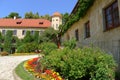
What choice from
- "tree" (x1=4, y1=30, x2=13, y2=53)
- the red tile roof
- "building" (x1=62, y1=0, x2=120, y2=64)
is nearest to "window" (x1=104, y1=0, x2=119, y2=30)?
"building" (x1=62, y1=0, x2=120, y2=64)

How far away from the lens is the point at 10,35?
2122 inches

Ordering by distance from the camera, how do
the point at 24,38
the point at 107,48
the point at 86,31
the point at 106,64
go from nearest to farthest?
the point at 106,64 < the point at 107,48 < the point at 86,31 < the point at 24,38

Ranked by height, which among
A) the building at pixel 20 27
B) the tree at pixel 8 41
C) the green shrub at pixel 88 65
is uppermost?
the building at pixel 20 27

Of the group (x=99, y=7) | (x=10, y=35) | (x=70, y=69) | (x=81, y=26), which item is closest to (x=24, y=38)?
(x=10, y=35)

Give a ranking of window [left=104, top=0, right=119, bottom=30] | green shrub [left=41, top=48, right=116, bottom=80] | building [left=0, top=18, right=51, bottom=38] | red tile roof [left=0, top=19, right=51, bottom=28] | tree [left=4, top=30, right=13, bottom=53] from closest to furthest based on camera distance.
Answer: green shrub [left=41, top=48, right=116, bottom=80]
window [left=104, top=0, right=119, bottom=30]
tree [left=4, top=30, right=13, bottom=53]
building [left=0, top=18, right=51, bottom=38]
red tile roof [left=0, top=19, right=51, bottom=28]

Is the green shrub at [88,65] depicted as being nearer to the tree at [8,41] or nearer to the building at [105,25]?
the building at [105,25]

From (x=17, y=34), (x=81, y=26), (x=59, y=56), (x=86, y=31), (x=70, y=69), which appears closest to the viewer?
(x=70, y=69)

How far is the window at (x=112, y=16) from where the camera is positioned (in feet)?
36.0

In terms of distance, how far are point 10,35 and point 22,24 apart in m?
5.46

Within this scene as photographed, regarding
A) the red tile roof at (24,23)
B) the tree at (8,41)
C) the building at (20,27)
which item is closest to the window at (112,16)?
the tree at (8,41)

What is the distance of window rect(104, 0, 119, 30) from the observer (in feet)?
36.0

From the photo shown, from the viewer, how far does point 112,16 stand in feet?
37.6

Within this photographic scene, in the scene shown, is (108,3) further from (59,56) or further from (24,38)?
(24,38)

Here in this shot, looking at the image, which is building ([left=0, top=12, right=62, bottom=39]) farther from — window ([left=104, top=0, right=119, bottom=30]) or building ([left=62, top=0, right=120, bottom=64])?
window ([left=104, top=0, right=119, bottom=30])
